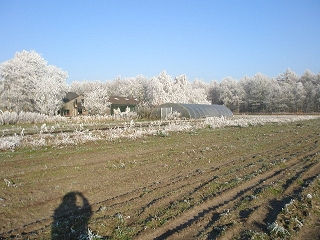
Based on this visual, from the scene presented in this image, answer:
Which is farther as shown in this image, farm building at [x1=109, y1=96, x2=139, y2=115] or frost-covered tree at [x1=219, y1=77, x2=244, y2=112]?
frost-covered tree at [x1=219, y1=77, x2=244, y2=112]

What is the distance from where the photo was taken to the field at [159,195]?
5758 millimetres

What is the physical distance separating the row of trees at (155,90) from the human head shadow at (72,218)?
41962 millimetres

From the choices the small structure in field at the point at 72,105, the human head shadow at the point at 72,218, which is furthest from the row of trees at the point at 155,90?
the human head shadow at the point at 72,218

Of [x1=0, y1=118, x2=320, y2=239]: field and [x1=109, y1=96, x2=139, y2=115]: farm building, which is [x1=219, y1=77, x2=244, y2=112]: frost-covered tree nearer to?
[x1=109, y1=96, x2=139, y2=115]: farm building

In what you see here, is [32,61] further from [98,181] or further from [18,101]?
[98,181]

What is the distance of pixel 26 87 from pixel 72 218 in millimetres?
48025

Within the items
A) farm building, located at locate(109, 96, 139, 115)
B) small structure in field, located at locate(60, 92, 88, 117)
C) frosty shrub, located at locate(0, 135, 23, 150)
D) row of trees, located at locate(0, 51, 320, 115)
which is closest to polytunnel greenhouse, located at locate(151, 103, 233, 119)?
row of trees, located at locate(0, 51, 320, 115)

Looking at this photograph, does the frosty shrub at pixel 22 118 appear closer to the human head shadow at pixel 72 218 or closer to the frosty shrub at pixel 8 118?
the frosty shrub at pixel 8 118

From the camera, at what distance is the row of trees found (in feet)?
159

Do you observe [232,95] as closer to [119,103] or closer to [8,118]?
[119,103]

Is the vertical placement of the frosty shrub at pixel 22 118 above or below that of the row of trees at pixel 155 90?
below

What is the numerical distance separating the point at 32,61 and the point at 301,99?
7172cm

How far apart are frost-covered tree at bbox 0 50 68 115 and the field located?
36.1 meters

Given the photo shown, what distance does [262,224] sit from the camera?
5.98 meters
